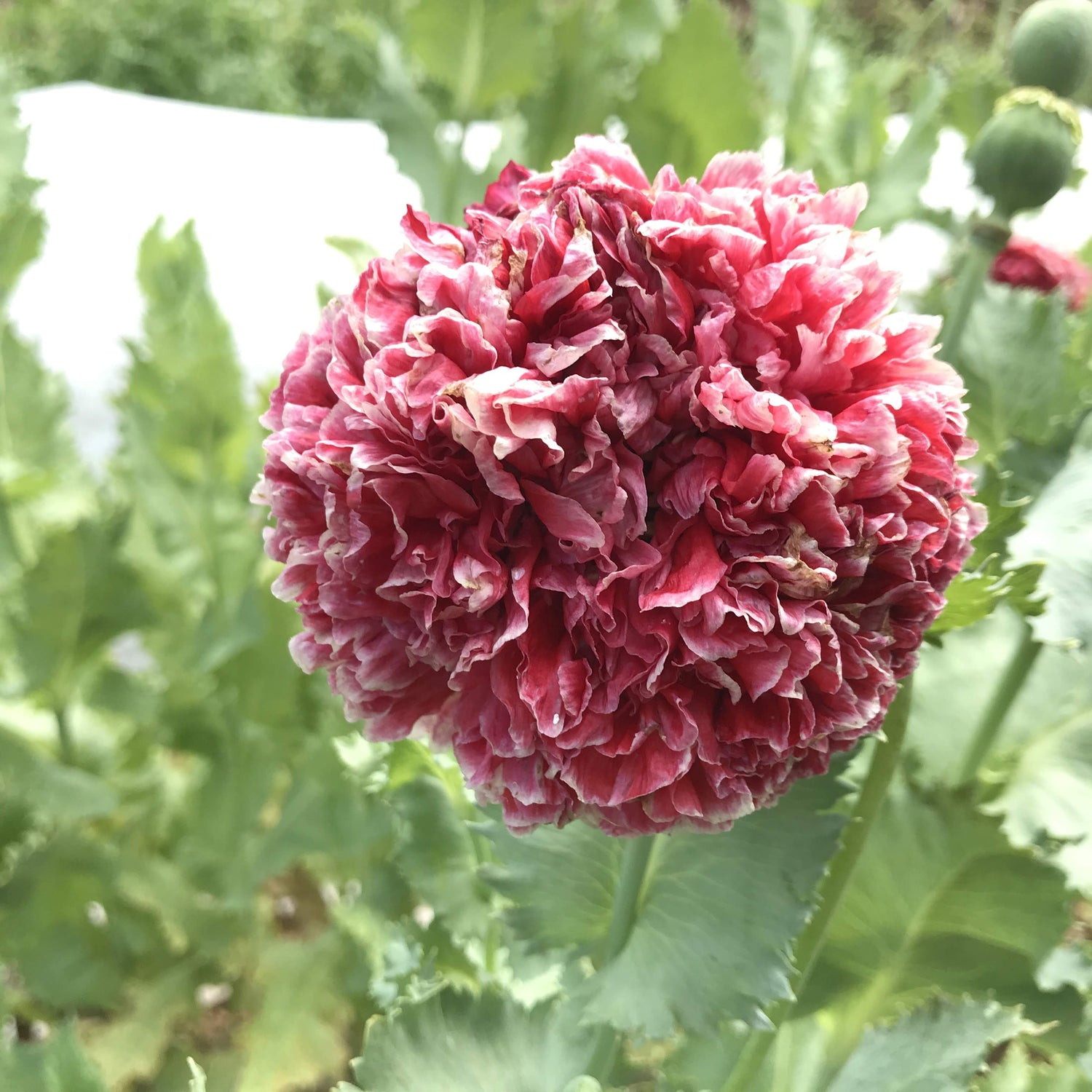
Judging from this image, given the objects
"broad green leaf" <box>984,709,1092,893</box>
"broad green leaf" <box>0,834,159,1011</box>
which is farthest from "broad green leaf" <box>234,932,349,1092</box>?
"broad green leaf" <box>984,709,1092,893</box>

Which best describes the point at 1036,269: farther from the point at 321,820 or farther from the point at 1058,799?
the point at 321,820

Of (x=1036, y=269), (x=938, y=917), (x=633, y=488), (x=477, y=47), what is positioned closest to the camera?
(x=633, y=488)

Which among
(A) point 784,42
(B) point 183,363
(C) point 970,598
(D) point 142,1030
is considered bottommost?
(D) point 142,1030

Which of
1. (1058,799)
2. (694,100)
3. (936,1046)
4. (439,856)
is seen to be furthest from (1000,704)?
(694,100)

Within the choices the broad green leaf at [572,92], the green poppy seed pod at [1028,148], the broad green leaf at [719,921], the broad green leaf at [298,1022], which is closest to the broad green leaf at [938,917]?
the broad green leaf at [719,921]

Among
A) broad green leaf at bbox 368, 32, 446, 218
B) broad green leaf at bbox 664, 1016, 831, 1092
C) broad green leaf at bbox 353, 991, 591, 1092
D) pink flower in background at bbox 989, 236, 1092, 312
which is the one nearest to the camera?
broad green leaf at bbox 353, 991, 591, 1092

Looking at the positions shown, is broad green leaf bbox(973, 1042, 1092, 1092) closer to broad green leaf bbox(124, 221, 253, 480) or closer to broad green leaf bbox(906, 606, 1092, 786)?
broad green leaf bbox(906, 606, 1092, 786)

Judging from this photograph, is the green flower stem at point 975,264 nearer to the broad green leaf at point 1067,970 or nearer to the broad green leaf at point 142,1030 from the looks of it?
the broad green leaf at point 1067,970

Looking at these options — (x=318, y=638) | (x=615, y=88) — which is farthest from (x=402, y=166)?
(x=318, y=638)
